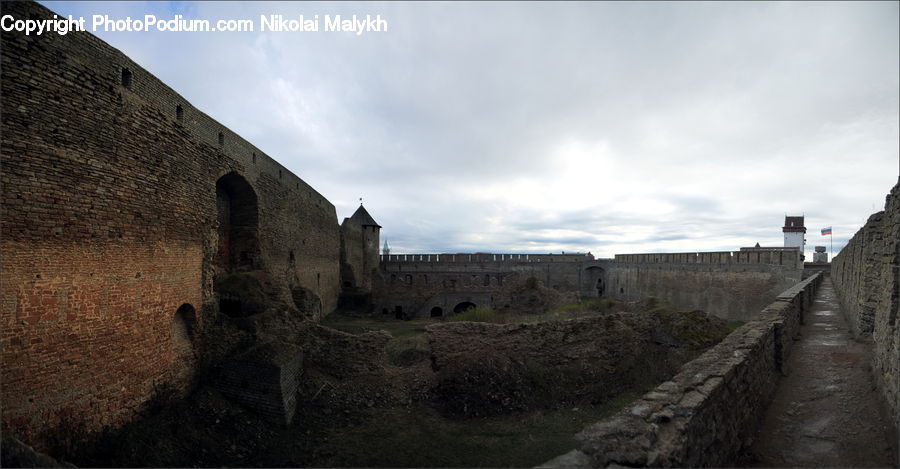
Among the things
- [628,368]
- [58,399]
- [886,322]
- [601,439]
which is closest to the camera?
[601,439]

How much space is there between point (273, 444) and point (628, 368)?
8.07 m

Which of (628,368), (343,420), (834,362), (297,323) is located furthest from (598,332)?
(297,323)

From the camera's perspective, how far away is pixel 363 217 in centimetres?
→ 2780

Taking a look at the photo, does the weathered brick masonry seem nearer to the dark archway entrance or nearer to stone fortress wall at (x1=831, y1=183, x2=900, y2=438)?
stone fortress wall at (x1=831, y1=183, x2=900, y2=438)

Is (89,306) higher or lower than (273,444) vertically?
higher

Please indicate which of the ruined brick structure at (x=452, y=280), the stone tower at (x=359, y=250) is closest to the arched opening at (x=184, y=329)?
the stone tower at (x=359, y=250)

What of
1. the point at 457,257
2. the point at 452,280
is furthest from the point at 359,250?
the point at 457,257

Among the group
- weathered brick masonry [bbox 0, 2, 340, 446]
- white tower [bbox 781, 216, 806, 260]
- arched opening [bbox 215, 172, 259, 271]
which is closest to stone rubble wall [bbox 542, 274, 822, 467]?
weathered brick masonry [bbox 0, 2, 340, 446]

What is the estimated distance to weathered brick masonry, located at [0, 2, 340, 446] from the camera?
179 inches

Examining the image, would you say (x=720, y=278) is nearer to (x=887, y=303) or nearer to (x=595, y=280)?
(x=595, y=280)

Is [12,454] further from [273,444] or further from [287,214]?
[287,214]

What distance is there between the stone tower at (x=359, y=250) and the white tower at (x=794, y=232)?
3962cm

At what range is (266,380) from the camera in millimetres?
7250

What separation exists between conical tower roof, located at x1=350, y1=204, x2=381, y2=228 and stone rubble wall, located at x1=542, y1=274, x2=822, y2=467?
78.6 feet
